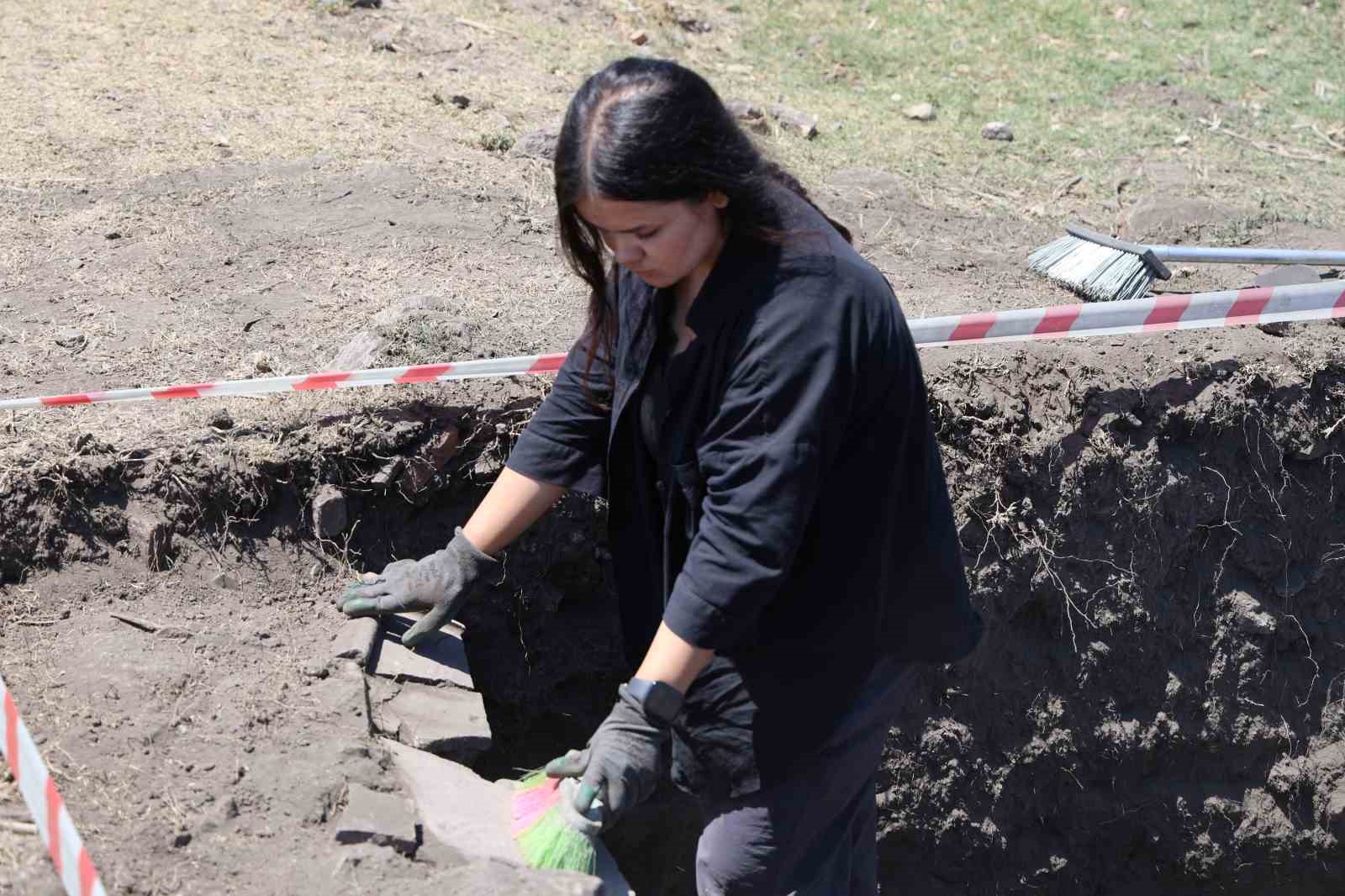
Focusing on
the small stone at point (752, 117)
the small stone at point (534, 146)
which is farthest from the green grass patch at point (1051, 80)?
the small stone at point (534, 146)

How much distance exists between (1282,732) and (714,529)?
3626 millimetres

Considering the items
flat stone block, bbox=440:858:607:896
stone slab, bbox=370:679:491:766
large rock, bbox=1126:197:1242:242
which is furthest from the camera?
large rock, bbox=1126:197:1242:242

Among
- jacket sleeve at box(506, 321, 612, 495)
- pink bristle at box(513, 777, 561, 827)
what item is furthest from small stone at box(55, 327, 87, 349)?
pink bristle at box(513, 777, 561, 827)

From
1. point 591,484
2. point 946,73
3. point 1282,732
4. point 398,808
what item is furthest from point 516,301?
point 946,73

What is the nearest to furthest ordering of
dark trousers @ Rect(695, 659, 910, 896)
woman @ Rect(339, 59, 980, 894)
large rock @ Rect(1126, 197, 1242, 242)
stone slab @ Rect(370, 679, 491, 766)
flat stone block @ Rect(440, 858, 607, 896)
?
woman @ Rect(339, 59, 980, 894) → flat stone block @ Rect(440, 858, 607, 896) → dark trousers @ Rect(695, 659, 910, 896) → stone slab @ Rect(370, 679, 491, 766) → large rock @ Rect(1126, 197, 1242, 242)

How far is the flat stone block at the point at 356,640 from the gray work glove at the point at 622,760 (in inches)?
38.0

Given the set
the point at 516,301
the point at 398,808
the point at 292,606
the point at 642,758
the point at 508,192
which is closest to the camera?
the point at 642,758

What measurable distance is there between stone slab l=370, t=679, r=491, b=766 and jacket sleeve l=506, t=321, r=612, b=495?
0.76 m

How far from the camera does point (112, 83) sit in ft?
22.5

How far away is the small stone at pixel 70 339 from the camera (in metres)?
4.34

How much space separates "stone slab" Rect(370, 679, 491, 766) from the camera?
3.13 metres

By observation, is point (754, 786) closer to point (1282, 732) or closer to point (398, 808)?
point (398, 808)

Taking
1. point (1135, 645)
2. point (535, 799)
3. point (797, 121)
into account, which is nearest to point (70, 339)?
point (535, 799)

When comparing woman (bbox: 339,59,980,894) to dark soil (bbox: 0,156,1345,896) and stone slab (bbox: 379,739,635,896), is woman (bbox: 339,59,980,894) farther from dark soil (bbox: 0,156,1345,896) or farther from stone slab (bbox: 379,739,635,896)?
dark soil (bbox: 0,156,1345,896)
